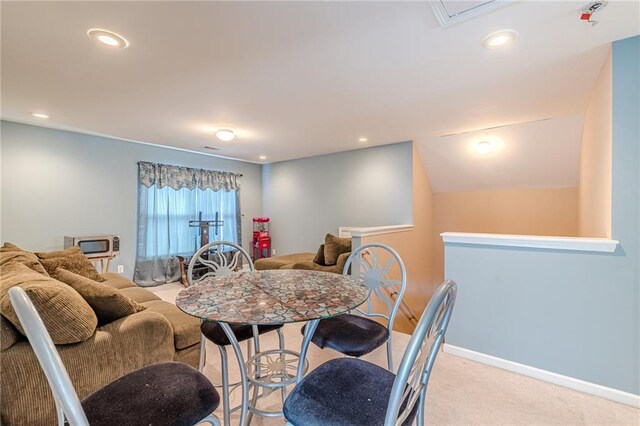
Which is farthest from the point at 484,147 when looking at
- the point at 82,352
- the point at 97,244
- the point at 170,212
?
the point at 97,244

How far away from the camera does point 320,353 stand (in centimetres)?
252

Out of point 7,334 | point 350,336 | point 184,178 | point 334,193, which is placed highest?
point 184,178

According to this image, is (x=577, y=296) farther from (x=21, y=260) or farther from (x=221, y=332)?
(x=21, y=260)

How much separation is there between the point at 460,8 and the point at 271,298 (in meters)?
1.75

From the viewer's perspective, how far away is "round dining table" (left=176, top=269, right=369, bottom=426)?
1.17 meters

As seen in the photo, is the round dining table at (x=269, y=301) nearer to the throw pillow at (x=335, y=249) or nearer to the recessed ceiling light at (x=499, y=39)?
the recessed ceiling light at (x=499, y=39)

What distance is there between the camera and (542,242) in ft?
7.04

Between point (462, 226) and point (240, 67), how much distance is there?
168 inches

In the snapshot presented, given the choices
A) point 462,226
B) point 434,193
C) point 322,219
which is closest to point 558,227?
point 462,226

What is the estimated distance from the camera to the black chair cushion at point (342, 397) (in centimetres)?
96

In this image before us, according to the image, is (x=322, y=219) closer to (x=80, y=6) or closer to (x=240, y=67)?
(x=240, y=67)

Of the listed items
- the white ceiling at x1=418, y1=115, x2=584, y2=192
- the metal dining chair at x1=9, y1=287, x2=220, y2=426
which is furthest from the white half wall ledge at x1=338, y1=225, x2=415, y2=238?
the metal dining chair at x1=9, y1=287, x2=220, y2=426

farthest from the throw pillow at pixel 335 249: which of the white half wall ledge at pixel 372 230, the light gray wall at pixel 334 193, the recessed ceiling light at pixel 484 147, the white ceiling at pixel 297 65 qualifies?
the recessed ceiling light at pixel 484 147

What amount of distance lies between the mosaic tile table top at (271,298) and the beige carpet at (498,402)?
789 mm
